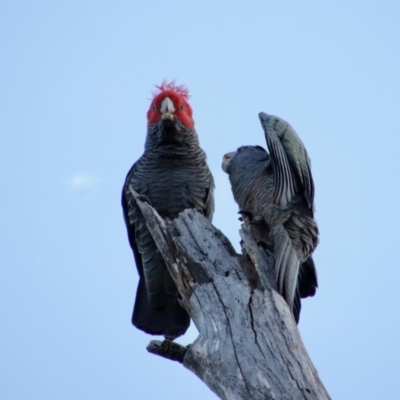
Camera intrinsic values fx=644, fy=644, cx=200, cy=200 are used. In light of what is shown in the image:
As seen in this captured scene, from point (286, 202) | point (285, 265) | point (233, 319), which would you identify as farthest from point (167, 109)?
point (233, 319)

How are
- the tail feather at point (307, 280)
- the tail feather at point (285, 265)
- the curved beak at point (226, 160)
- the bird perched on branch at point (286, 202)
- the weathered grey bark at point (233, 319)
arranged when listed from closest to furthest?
the weathered grey bark at point (233, 319)
the tail feather at point (285, 265)
the bird perched on branch at point (286, 202)
the tail feather at point (307, 280)
the curved beak at point (226, 160)

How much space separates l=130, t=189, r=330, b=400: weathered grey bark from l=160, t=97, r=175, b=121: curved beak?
1.61m

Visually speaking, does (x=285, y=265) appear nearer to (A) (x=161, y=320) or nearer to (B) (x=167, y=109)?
(A) (x=161, y=320)

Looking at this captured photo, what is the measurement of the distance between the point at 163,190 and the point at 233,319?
2604 mm

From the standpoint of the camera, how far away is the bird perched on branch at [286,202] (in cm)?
510

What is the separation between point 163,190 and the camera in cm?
652

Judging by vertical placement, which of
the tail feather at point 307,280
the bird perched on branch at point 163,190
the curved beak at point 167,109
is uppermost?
the curved beak at point 167,109

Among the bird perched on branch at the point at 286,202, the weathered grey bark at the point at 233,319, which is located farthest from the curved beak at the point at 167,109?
the weathered grey bark at the point at 233,319

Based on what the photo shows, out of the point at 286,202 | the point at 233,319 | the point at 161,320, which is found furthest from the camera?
the point at 161,320

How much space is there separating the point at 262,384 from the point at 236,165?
119 inches

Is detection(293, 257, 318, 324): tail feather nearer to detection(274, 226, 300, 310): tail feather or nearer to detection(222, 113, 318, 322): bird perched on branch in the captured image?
detection(222, 113, 318, 322): bird perched on branch

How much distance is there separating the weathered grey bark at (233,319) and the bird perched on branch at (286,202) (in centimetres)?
18

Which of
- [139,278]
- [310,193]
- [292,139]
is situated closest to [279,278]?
[310,193]

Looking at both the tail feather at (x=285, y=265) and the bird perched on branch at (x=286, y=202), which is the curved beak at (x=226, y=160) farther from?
the tail feather at (x=285, y=265)
